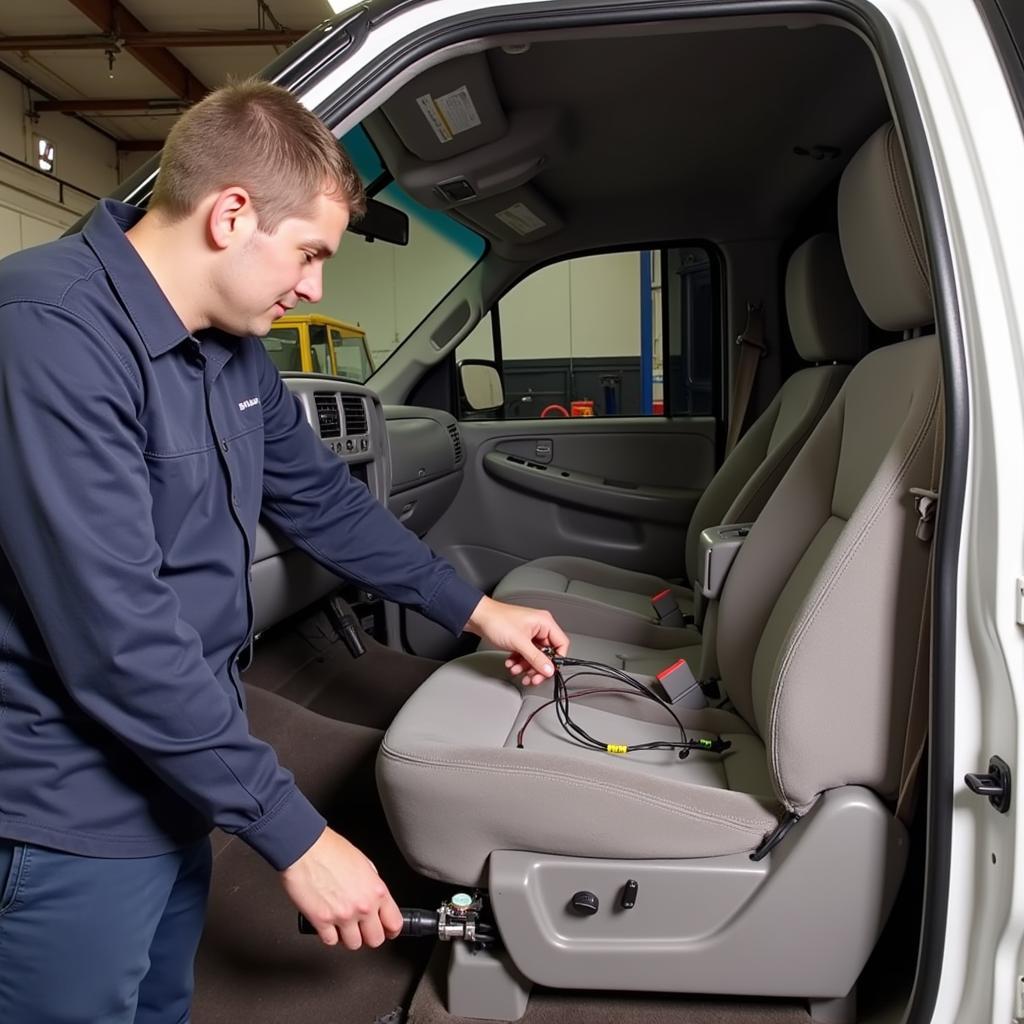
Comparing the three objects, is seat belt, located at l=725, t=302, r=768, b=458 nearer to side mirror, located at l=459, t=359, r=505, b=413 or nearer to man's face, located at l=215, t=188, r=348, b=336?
side mirror, located at l=459, t=359, r=505, b=413

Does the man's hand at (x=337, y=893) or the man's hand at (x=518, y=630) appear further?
the man's hand at (x=518, y=630)

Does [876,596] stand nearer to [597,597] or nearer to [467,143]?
[597,597]

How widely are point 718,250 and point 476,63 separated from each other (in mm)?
1374

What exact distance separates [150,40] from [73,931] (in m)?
8.01

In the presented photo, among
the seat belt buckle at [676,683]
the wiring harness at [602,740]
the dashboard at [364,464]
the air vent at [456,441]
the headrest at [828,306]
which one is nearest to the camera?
the wiring harness at [602,740]

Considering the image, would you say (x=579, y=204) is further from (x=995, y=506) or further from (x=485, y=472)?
(x=995, y=506)

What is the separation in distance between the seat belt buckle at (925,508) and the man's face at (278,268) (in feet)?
2.48

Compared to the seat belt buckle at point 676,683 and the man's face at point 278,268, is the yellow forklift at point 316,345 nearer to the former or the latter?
the seat belt buckle at point 676,683

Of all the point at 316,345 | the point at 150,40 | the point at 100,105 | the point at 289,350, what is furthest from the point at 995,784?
the point at 100,105

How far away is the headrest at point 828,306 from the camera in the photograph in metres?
2.17

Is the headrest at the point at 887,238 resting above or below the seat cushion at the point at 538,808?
above

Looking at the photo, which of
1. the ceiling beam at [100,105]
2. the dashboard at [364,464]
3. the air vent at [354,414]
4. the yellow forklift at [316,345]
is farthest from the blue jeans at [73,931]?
the ceiling beam at [100,105]

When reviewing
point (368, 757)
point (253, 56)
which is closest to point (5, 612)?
point (368, 757)

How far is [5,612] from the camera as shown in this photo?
0.79 m
